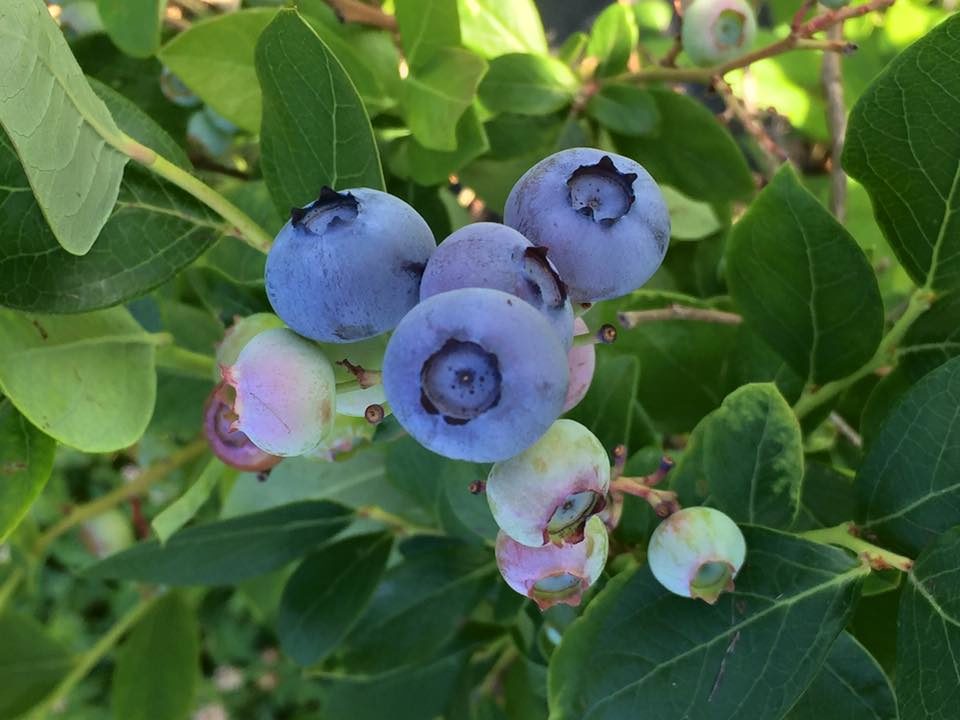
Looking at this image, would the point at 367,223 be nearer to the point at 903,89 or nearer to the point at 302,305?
the point at 302,305

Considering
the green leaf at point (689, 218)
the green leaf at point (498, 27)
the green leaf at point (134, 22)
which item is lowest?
the green leaf at point (689, 218)

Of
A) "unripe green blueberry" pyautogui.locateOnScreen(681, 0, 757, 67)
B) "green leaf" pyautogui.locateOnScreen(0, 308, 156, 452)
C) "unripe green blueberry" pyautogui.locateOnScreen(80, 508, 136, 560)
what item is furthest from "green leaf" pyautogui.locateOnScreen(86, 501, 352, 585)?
"unripe green blueberry" pyautogui.locateOnScreen(80, 508, 136, 560)

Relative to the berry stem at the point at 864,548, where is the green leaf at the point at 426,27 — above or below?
above

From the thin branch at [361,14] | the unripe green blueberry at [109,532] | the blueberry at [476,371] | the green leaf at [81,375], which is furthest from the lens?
the unripe green blueberry at [109,532]

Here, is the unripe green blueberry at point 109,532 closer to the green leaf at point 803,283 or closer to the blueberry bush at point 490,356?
the blueberry bush at point 490,356

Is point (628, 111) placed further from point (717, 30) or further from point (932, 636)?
point (932, 636)

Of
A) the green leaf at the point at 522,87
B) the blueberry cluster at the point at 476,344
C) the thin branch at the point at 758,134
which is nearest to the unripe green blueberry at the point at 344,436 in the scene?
the blueberry cluster at the point at 476,344
